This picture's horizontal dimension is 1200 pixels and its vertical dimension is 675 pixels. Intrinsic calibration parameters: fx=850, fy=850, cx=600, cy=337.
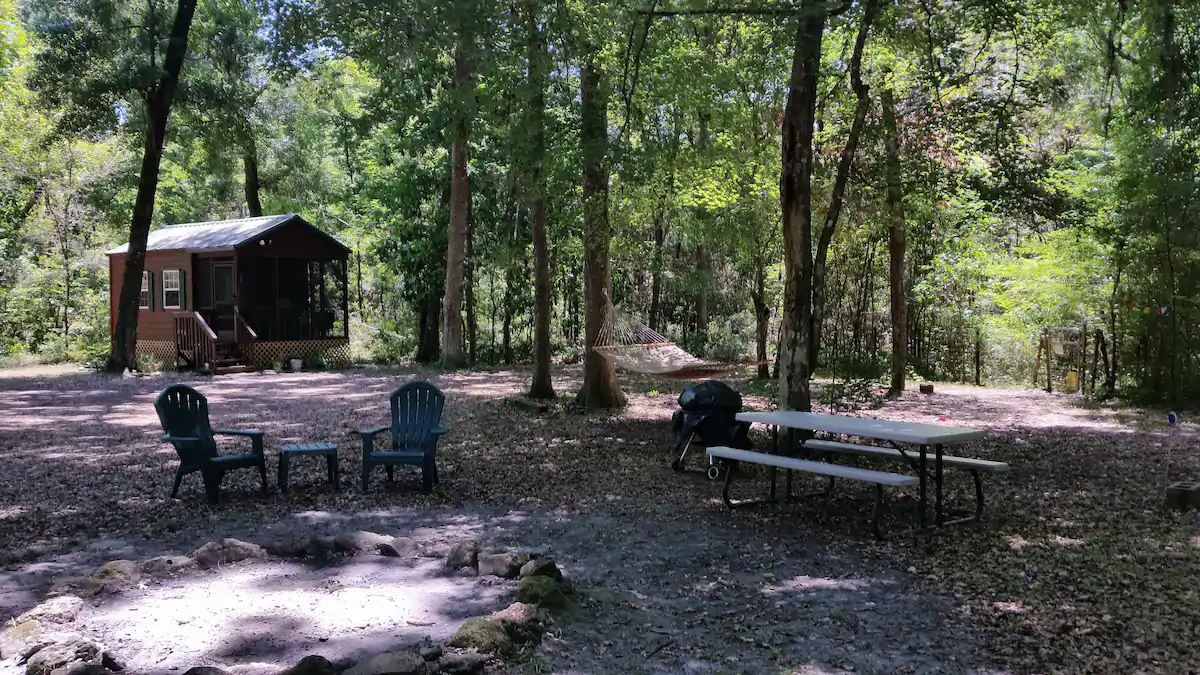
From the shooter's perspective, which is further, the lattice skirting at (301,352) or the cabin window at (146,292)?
the cabin window at (146,292)

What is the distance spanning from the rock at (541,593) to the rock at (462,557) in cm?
56

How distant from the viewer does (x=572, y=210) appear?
9938mm

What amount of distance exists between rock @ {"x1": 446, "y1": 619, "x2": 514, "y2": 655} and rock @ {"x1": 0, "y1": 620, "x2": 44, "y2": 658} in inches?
56.1

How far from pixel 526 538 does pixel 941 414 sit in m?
6.56

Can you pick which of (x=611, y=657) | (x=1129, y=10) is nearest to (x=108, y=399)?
(x=611, y=657)

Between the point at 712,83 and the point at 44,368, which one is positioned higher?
the point at 712,83

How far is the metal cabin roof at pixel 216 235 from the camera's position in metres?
16.4

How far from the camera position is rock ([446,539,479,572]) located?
13.2ft

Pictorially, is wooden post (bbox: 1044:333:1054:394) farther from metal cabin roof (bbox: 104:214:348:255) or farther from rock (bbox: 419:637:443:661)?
metal cabin roof (bbox: 104:214:348:255)

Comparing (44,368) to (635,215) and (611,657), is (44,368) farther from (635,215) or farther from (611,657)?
(611,657)

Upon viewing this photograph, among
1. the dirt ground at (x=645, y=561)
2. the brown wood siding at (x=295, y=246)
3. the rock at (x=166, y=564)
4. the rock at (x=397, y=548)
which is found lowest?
the dirt ground at (x=645, y=561)

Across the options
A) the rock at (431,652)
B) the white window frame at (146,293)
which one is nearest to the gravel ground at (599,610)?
the rock at (431,652)

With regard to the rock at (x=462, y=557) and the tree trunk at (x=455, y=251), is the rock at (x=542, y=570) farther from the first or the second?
the tree trunk at (x=455, y=251)

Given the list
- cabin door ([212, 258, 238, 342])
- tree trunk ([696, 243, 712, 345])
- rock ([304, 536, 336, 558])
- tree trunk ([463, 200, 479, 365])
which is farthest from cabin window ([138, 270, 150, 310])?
rock ([304, 536, 336, 558])
